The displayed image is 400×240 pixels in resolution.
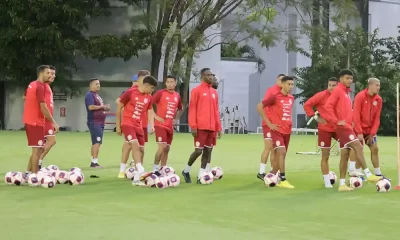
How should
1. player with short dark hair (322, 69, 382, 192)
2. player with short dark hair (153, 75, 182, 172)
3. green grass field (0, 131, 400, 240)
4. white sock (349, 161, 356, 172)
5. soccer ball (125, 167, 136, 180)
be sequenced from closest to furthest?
green grass field (0, 131, 400, 240) < player with short dark hair (322, 69, 382, 192) < soccer ball (125, 167, 136, 180) < player with short dark hair (153, 75, 182, 172) < white sock (349, 161, 356, 172)

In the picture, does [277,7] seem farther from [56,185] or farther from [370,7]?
[56,185]

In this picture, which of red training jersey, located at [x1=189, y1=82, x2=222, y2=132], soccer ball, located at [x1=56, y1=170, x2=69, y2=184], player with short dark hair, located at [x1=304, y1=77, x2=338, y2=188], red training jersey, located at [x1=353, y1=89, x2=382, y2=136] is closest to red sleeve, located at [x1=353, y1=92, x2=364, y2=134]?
red training jersey, located at [x1=353, y1=89, x2=382, y2=136]

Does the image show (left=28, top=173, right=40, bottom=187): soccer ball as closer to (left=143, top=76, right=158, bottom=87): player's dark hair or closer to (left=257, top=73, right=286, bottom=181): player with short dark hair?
(left=143, top=76, right=158, bottom=87): player's dark hair

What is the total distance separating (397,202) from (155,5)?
34.8m

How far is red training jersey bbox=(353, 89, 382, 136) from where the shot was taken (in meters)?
15.5

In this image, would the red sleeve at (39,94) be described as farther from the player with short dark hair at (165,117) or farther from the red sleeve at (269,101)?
the red sleeve at (269,101)

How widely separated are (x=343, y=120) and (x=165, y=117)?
3.60 meters

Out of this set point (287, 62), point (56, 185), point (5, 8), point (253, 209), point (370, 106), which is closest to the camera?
point (253, 209)

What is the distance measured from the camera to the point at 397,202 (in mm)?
12141

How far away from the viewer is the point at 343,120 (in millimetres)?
13930

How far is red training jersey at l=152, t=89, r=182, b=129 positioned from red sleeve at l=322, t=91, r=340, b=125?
323cm

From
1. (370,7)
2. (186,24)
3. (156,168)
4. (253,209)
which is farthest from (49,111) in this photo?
(370,7)

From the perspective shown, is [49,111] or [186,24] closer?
[49,111]

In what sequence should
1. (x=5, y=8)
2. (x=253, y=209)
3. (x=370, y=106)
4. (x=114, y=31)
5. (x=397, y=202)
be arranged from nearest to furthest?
(x=253, y=209), (x=397, y=202), (x=370, y=106), (x=5, y=8), (x=114, y=31)
